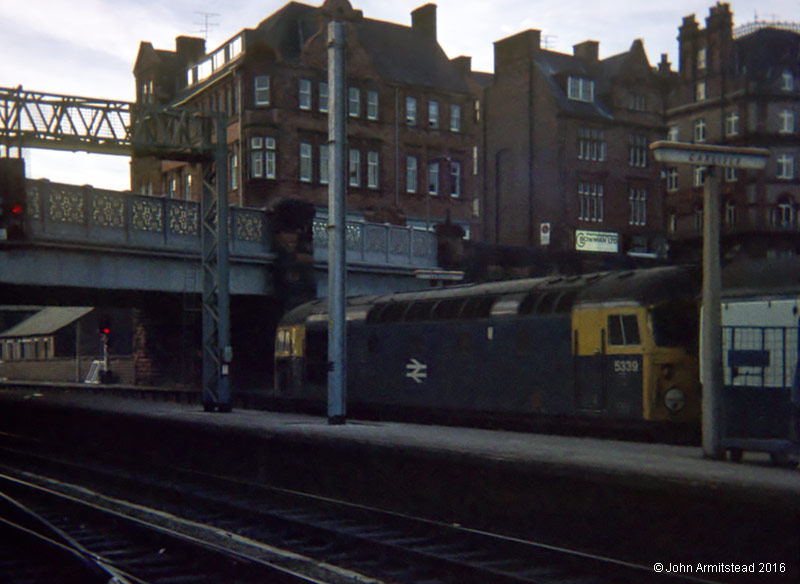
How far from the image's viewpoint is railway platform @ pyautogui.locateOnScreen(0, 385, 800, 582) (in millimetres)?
9992

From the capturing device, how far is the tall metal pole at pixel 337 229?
1859cm

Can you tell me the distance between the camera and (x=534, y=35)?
2463 inches

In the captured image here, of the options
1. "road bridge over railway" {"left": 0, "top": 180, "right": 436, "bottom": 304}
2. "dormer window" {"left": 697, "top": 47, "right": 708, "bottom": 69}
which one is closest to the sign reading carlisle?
"dormer window" {"left": 697, "top": 47, "right": 708, "bottom": 69}

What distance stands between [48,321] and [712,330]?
6388cm

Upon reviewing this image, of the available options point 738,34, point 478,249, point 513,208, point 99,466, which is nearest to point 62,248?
point 99,466

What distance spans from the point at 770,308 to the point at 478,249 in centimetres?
2949

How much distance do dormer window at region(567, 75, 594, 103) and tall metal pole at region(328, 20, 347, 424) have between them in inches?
1782

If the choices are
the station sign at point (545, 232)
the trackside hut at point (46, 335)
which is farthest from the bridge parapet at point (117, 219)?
the trackside hut at point (46, 335)

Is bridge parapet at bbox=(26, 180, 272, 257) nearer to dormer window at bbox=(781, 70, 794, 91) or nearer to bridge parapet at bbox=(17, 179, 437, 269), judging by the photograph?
bridge parapet at bbox=(17, 179, 437, 269)

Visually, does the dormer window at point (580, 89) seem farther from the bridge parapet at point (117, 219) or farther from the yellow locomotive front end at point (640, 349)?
the yellow locomotive front end at point (640, 349)

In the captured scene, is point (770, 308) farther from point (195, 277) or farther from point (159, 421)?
point (195, 277)

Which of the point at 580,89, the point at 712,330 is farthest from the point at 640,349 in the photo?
the point at 580,89

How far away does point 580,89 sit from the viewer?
6278 cm

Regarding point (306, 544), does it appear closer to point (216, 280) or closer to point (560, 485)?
point (560, 485)
